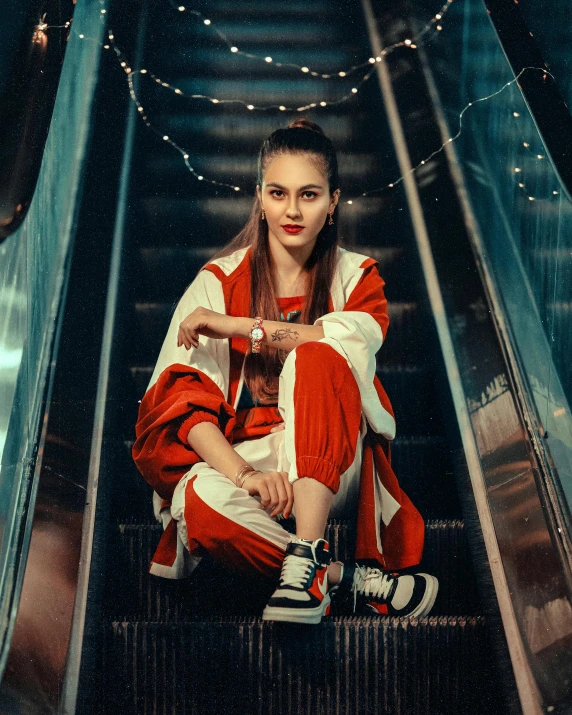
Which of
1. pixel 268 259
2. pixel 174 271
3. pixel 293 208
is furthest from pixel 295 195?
pixel 174 271

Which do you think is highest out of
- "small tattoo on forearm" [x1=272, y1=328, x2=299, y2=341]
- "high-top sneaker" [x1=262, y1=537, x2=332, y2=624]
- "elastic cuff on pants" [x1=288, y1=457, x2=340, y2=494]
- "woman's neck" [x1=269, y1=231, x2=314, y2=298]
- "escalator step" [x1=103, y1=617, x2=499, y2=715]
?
"woman's neck" [x1=269, y1=231, x2=314, y2=298]

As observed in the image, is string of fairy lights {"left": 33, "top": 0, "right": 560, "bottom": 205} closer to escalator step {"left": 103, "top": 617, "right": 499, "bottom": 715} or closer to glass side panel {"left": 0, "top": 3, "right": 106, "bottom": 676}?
glass side panel {"left": 0, "top": 3, "right": 106, "bottom": 676}

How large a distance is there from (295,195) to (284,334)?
37 cm

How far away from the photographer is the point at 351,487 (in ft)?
7.57

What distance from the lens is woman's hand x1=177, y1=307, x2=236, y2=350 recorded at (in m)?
2.38

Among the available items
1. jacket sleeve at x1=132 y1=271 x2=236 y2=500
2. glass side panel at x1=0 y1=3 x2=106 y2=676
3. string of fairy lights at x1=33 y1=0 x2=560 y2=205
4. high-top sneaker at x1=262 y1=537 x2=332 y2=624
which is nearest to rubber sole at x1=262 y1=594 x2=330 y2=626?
high-top sneaker at x1=262 y1=537 x2=332 y2=624

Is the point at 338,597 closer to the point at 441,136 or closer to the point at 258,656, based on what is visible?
the point at 258,656

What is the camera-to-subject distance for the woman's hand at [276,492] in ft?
6.87

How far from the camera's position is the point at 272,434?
2326mm

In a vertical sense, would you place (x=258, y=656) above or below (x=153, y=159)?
below

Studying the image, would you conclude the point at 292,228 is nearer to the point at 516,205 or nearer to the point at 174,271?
the point at 174,271

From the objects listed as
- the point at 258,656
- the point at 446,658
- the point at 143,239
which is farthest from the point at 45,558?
the point at 143,239

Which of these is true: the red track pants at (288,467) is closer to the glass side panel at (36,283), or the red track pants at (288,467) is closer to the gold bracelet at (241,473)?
the gold bracelet at (241,473)

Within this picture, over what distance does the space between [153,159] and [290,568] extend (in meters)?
1.42
